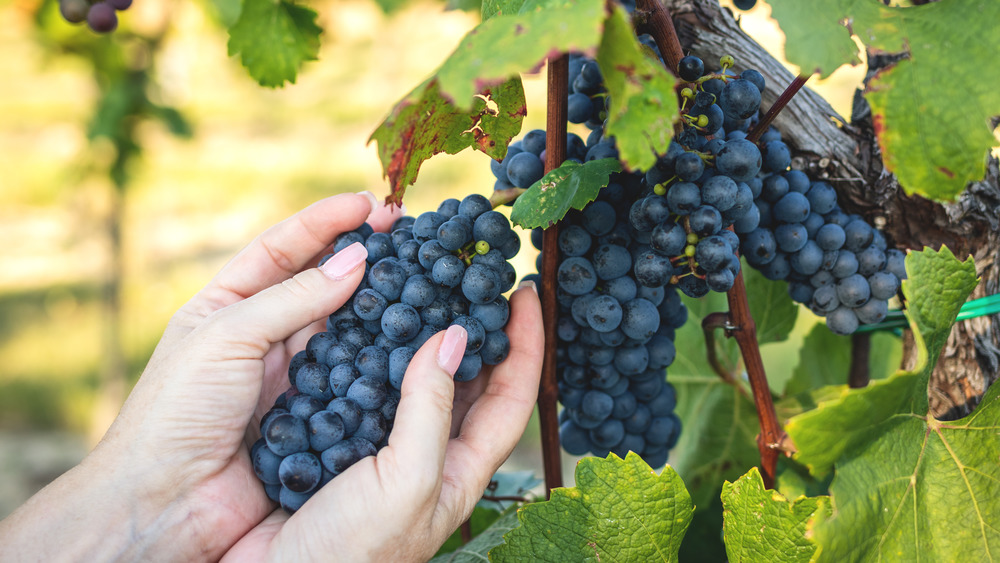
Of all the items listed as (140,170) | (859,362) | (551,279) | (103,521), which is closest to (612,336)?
(551,279)

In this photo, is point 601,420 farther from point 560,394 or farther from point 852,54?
point 852,54

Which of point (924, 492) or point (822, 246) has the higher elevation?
point (822, 246)

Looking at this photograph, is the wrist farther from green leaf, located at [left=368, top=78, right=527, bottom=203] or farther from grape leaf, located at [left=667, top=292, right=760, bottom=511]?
grape leaf, located at [left=667, top=292, right=760, bottom=511]

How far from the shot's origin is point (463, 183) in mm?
5234

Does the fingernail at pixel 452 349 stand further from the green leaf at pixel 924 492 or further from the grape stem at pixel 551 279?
the green leaf at pixel 924 492

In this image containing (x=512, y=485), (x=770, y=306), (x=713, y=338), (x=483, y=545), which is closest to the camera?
(x=483, y=545)

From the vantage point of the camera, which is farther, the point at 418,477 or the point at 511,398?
the point at 511,398

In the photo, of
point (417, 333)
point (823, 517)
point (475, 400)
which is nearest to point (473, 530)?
point (475, 400)

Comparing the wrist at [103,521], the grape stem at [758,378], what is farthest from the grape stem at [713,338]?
the wrist at [103,521]

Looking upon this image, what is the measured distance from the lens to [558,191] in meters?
0.84

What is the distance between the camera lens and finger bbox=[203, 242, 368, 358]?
37.7 inches

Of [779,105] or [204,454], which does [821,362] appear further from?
[204,454]

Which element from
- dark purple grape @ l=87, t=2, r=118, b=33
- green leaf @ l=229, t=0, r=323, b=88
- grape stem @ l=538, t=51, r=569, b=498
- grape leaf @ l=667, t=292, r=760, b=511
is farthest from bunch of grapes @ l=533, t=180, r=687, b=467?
dark purple grape @ l=87, t=2, r=118, b=33

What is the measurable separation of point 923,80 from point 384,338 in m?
0.75
